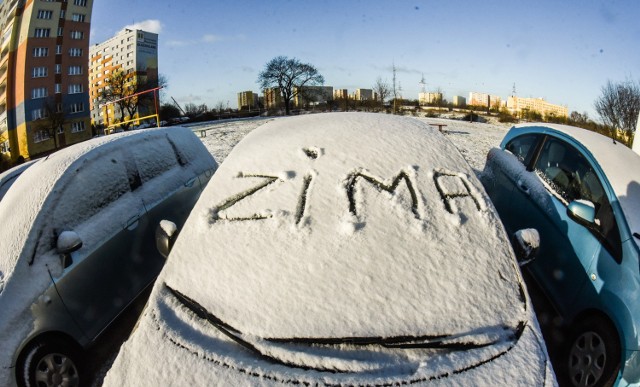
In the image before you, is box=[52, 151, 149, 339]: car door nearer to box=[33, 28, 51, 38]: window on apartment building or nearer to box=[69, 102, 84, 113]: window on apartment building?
box=[69, 102, 84, 113]: window on apartment building

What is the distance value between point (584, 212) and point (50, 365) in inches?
156

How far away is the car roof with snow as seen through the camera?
2506 mm

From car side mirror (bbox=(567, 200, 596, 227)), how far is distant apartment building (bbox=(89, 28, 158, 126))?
48748 millimetres

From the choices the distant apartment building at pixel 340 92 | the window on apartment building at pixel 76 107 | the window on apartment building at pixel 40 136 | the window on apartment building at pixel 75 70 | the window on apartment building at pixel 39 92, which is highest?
the distant apartment building at pixel 340 92

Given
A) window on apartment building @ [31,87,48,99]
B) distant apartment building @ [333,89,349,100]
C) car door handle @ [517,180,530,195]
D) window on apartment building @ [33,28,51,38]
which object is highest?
window on apartment building @ [33,28,51,38]

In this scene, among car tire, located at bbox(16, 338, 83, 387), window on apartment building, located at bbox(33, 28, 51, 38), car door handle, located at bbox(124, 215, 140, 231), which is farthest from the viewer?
window on apartment building, located at bbox(33, 28, 51, 38)

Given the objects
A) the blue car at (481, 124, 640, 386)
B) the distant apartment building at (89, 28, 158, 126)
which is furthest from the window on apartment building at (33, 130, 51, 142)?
the blue car at (481, 124, 640, 386)

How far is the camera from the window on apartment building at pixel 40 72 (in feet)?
99.5

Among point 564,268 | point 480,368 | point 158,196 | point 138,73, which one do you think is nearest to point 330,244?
point 480,368

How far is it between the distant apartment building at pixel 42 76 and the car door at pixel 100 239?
31.7 meters

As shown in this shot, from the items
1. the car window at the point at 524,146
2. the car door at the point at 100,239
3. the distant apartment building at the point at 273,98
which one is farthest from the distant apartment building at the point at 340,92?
the car door at the point at 100,239

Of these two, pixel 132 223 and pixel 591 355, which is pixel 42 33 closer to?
pixel 132 223

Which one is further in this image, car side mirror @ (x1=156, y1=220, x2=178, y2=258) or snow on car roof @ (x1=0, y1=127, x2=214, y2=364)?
snow on car roof @ (x1=0, y1=127, x2=214, y2=364)

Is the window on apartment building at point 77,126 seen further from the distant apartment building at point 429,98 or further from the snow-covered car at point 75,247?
the distant apartment building at point 429,98
